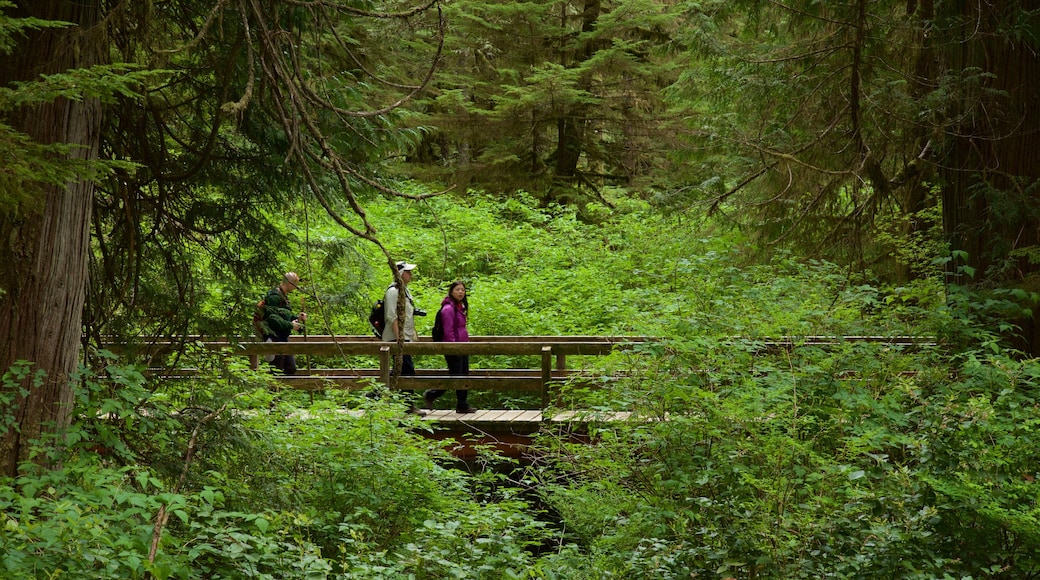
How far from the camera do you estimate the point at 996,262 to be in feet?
27.6

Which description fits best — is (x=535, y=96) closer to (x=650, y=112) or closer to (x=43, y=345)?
(x=650, y=112)

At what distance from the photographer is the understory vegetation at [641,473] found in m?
4.91

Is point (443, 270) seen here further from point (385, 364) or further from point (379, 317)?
point (379, 317)

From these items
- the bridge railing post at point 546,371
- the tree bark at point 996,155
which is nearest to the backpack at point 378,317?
the bridge railing post at point 546,371

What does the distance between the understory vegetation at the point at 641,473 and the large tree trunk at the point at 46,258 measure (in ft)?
0.64

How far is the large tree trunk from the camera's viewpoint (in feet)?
16.7

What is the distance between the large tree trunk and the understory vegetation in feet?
0.64

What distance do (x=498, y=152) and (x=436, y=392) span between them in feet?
38.8

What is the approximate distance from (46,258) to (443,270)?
3303 millimetres

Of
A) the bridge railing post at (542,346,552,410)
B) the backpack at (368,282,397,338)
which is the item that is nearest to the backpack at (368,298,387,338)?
the backpack at (368,282,397,338)

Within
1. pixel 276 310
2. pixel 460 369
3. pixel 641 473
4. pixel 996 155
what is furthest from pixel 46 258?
pixel 996 155

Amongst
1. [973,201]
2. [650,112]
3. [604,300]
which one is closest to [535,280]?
[604,300]

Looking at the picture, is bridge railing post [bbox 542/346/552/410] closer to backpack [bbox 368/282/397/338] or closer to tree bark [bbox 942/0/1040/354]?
backpack [bbox 368/282/397/338]

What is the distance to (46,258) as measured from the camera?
5254 millimetres
